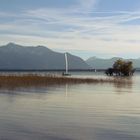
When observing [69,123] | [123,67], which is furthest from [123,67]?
[69,123]

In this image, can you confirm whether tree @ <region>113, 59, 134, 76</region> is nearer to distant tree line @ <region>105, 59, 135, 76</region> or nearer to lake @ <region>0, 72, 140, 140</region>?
distant tree line @ <region>105, 59, 135, 76</region>

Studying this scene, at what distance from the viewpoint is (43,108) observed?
31.7 meters

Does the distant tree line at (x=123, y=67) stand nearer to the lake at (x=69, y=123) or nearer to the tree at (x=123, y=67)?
the tree at (x=123, y=67)

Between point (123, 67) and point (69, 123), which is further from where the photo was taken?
point (123, 67)

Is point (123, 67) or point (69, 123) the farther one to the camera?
point (123, 67)

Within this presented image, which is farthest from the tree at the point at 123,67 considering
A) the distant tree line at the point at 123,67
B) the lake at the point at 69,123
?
the lake at the point at 69,123

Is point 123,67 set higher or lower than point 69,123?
higher

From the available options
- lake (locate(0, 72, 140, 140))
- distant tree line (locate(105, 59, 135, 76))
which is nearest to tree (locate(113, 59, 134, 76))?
distant tree line (locate(105, 59, 135, 76))

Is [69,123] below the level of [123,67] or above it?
below

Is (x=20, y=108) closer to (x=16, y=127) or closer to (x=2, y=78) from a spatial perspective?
(x=16, y=127)

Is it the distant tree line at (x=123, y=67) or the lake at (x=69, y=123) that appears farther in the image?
the distant tree line at (x=123, y=67)

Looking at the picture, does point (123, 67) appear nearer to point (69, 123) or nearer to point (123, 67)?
point (123, 67)

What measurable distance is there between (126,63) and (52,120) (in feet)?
389

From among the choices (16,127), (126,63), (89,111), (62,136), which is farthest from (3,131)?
(126,63)
